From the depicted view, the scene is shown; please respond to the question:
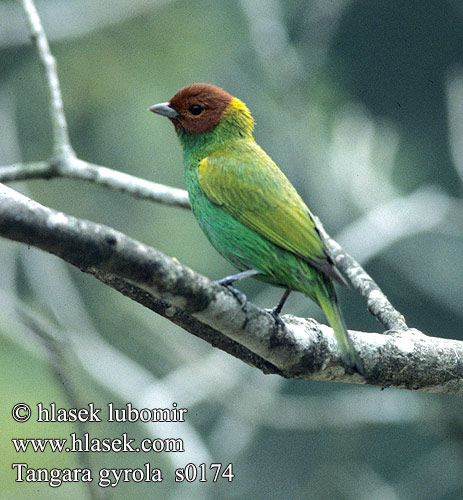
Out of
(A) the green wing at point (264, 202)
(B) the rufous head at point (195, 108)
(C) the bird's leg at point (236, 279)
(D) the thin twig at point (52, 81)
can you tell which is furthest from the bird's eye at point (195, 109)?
(C) the bird's leg at point (236, 279)

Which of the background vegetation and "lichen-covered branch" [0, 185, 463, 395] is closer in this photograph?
"lichen-covered branch" [0, 185, 463, 395]

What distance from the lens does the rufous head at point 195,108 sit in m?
4.11

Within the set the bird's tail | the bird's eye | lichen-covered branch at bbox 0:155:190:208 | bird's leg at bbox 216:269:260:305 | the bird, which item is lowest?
the bird's tail

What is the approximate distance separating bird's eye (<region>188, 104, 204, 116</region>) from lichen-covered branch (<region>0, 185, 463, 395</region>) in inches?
59.9

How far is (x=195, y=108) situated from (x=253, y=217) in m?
0.97

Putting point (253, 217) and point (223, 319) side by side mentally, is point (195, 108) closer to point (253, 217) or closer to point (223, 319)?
point (253, 217)

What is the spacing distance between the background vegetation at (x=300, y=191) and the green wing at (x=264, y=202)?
2780 mm

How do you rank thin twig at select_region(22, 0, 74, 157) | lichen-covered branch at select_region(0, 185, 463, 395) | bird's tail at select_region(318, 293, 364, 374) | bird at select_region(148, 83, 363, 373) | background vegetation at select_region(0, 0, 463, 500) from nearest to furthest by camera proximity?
1. lichen-covered branch at select_region(0, 185, 463, 395)
2. bird's tail at select_region(318, 293, 364, 374)
3. bird at select_region(148, 83, 363, 373)
4. thin twig at select_region(22, 0, 74, 157)
5. background vegetation at select_region(0, 0, 463, 500)

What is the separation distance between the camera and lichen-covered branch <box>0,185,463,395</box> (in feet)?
6.56

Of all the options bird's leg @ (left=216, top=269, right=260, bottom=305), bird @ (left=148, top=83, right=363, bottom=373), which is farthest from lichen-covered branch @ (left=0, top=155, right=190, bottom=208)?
bird's leg @ (left=216, top=269, right=260, bottom=305)

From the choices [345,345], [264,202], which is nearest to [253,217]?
[264,202]

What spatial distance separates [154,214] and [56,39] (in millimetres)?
2871

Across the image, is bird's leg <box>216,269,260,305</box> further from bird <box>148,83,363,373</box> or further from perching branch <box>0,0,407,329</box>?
perching branch <box>0,0,407,329</box>

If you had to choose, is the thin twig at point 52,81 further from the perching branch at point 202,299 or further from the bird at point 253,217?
the bird at point 253,217
